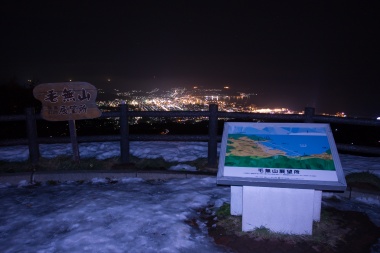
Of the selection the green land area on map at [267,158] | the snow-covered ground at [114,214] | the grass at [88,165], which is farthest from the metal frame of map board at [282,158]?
the grass at [88,165]

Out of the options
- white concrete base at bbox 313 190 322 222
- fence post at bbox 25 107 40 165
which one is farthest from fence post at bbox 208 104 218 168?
fence post at bbox 25 107 40 165

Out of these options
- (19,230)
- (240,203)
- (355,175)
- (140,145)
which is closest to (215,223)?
(240,203)

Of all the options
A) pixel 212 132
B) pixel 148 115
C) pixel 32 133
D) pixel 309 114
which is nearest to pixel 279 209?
pixel 309 114

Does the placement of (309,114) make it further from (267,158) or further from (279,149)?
(267,158)

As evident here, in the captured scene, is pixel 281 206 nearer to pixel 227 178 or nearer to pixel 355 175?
pixel 227 178

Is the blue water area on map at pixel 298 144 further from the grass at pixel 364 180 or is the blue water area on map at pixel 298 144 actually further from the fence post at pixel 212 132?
the fence post at pixel 212 132

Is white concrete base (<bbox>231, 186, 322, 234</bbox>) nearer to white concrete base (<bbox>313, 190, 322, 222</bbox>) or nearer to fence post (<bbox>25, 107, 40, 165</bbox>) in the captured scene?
white concrete base (<bbox>313, 190, 322, 222</bbox>)
